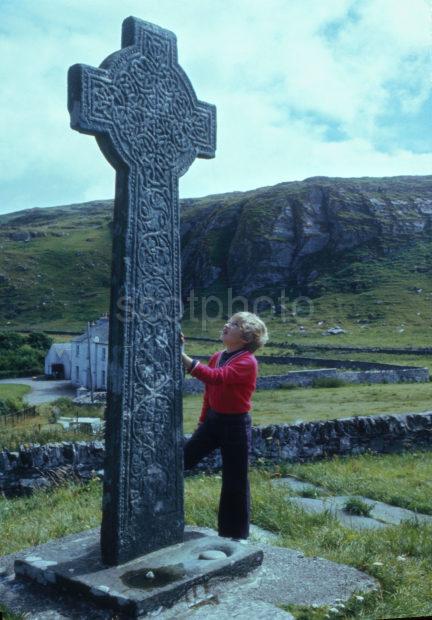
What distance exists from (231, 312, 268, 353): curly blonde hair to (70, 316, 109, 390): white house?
148ft

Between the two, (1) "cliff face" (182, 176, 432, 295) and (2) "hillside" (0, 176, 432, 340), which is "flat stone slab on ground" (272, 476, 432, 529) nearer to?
(2) "hillside" (0, 176, 432, 340)

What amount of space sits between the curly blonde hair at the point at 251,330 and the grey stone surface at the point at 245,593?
1.81 m

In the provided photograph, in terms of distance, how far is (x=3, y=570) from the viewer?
207 inches

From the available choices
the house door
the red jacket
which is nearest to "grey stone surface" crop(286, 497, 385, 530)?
the red jacket

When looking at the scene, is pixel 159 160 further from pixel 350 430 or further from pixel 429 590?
pixel 350 430

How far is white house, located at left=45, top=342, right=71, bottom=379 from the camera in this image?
68062 mm

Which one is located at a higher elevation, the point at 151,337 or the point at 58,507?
the point at 151,337

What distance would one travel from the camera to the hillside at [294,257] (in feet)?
352

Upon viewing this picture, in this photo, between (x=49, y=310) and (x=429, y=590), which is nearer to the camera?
(x=429, y=590)

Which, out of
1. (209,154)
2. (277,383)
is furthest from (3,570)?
(277,383)

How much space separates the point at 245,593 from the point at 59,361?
66.5 metres

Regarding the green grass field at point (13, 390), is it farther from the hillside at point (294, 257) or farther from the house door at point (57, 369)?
the hillside at point (294, 257)

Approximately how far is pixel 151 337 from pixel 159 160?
146 centimetres

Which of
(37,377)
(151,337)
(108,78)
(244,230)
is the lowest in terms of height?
(37,377)
